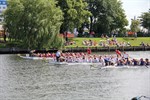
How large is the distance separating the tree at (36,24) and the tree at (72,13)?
14.3m

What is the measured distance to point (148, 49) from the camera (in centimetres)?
8869

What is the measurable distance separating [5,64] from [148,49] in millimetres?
39725

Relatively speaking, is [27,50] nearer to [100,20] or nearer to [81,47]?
[81,47]

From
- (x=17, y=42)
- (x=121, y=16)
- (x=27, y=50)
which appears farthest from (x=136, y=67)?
(x=121, y=16)

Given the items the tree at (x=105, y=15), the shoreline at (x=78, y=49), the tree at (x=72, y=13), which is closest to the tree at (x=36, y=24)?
the shoreline at (x=78, y=49)

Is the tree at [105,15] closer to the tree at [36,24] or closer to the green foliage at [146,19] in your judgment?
the green foliage at [146,19]

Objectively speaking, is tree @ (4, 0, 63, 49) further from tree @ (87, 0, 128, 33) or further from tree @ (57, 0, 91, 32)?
tree @ (87, 0, 128, 33)

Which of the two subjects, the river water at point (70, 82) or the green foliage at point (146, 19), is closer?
the river water at point (70, 82)

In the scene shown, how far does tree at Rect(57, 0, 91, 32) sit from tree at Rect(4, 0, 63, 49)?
14294mm

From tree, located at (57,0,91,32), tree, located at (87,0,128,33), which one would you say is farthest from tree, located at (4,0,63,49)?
tree, located at (87,0,128,33)

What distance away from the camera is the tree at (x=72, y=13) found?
9144 centimetres

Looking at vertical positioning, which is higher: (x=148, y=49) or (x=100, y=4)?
(x=100, y=4)

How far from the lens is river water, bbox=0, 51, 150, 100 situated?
3493cm

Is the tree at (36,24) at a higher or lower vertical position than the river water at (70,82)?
higher
